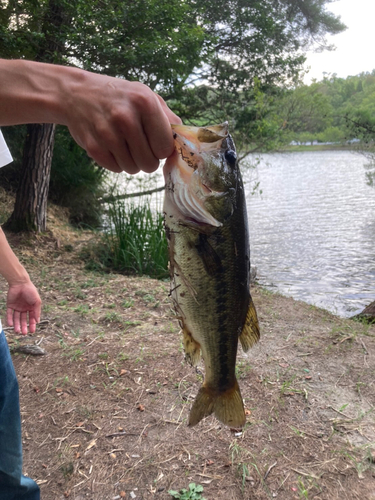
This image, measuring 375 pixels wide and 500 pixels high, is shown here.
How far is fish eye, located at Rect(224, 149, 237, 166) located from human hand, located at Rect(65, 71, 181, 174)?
1.29ft

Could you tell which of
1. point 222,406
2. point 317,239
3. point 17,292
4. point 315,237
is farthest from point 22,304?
point 315,237

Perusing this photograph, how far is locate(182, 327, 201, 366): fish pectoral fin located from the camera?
5.58ft

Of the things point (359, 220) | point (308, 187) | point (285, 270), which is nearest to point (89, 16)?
point (285, 270)

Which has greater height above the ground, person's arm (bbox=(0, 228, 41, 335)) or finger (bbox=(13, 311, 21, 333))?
person's arm (bbox=(0, 228, 41, 335))

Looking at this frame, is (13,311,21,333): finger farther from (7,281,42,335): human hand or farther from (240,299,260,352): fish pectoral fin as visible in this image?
(240,299,260,352): fish pectoral fin

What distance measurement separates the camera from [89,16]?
613 centimetres

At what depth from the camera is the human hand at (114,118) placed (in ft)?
3.39

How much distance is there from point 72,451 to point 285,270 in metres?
7.26

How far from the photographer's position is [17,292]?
2.35 metres

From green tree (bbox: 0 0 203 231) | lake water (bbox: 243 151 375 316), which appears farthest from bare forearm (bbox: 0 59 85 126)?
lake water (bbox: 243 151 375 316)

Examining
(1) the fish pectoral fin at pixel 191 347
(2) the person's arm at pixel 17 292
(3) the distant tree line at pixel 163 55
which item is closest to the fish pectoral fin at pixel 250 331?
(1) the fish pectoral fin at pixel 191 347

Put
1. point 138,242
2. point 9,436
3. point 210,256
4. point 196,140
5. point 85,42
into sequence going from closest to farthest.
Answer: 1. point 196,140
2. point 210,256
3. point 9,436
4. point 85,42
5. point 138,242

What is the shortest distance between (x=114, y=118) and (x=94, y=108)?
7cm

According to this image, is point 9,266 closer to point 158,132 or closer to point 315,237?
point 158,132
